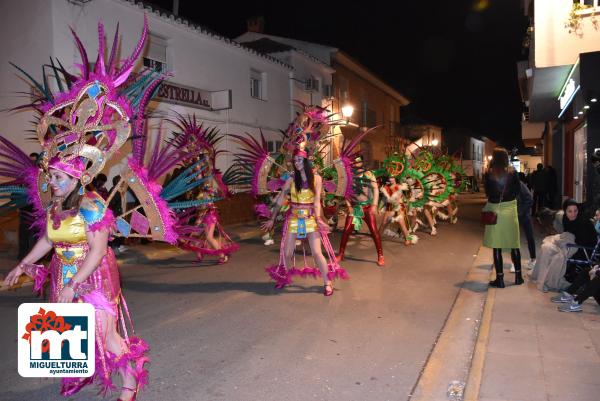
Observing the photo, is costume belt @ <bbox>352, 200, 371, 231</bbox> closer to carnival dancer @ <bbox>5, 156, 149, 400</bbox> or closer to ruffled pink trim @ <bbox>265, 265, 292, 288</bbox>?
ruffled pink trim @ <bbox>265, 265, 292, 288</bbox>

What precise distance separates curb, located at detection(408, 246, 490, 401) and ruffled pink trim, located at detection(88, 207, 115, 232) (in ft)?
7.99

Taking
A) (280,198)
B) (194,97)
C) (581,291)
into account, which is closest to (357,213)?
(280,198)

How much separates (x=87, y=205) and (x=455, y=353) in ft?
11.1

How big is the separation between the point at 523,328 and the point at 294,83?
18197mm

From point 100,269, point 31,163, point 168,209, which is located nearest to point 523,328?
point 168,209

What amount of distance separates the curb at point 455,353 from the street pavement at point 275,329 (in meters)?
0.09

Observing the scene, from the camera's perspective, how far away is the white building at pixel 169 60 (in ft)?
38.2

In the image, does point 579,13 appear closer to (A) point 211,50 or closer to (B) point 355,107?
(A) point 211,50

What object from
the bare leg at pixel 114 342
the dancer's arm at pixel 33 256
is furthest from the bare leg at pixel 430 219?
the dancer's arm at pixel 33 256

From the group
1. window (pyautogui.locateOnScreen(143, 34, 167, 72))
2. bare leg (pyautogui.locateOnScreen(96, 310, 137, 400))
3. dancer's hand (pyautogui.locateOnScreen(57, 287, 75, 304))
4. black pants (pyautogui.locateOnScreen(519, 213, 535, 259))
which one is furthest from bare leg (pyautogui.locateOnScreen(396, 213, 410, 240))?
dancer's hand (pyautogui.locateOnScreen(57, 287, 75, 304))

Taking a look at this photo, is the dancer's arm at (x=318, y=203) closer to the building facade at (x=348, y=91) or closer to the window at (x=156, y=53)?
the window at (x=156, y=53)

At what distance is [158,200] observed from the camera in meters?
3.62

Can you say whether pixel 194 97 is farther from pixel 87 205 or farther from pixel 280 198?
pixel 87 205

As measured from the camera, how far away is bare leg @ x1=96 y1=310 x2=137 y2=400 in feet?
10.8
